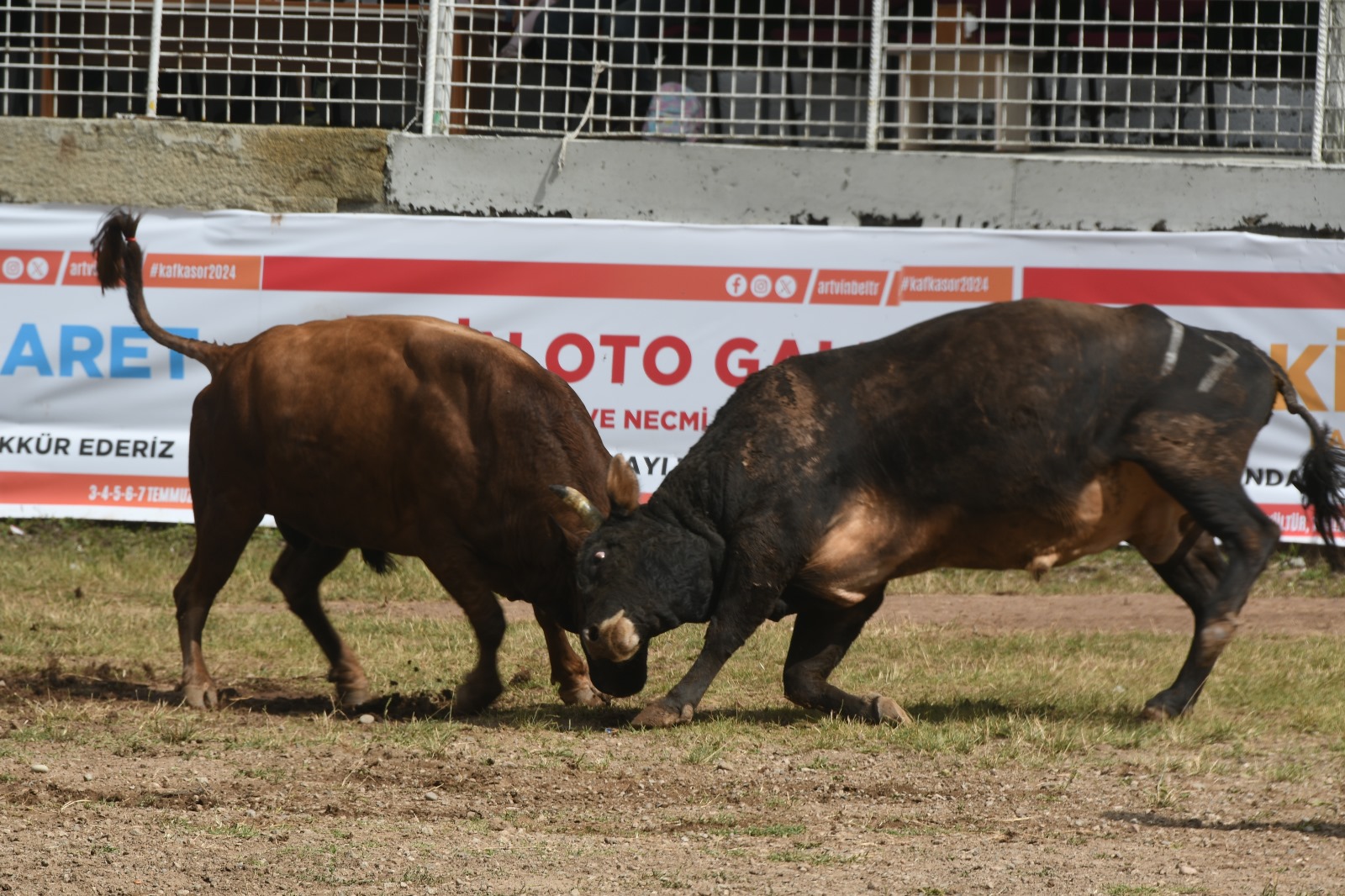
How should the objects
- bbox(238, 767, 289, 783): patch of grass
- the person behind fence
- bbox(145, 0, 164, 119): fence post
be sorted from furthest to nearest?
bbox(145, 0, 164, 119): fence post, the person behind fence, bbox(238, 767, 289, 783): patch of grass

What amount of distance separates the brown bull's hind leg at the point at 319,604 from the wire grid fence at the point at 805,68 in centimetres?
437

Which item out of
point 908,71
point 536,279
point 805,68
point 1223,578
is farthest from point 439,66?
point 1223,578

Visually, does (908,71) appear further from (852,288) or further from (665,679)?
(665,679)

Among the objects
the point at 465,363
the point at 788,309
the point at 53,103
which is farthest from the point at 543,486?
the point at 53,103

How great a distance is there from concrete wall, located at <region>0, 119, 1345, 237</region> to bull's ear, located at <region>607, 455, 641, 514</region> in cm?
503

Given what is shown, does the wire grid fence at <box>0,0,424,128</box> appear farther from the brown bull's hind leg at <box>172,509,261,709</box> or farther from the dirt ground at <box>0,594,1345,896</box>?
the dirt ground at <box>0,594,1345,896</box>

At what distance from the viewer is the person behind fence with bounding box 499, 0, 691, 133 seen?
11287 millimetres

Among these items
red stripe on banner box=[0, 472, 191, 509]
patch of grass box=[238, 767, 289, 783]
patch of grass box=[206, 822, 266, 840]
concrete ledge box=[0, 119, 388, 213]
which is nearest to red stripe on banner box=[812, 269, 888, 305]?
concrete ledge box=[0, 119, 388, 213]

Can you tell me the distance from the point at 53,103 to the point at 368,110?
2413 millimetres

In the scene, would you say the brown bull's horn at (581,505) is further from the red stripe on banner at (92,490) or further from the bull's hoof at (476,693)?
the red stripe on banner at (92,490)

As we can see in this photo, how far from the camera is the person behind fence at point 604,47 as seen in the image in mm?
11287

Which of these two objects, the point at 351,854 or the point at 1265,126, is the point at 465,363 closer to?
the point at 351,854

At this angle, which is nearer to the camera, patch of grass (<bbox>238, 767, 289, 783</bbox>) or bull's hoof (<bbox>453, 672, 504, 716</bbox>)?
patch of grass (<bbox>238, 767, 289, 783</bbox>)

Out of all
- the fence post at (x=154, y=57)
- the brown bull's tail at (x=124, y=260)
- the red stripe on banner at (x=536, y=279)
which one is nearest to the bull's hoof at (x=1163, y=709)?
the brown bull's tail at (x=124, y=260)
